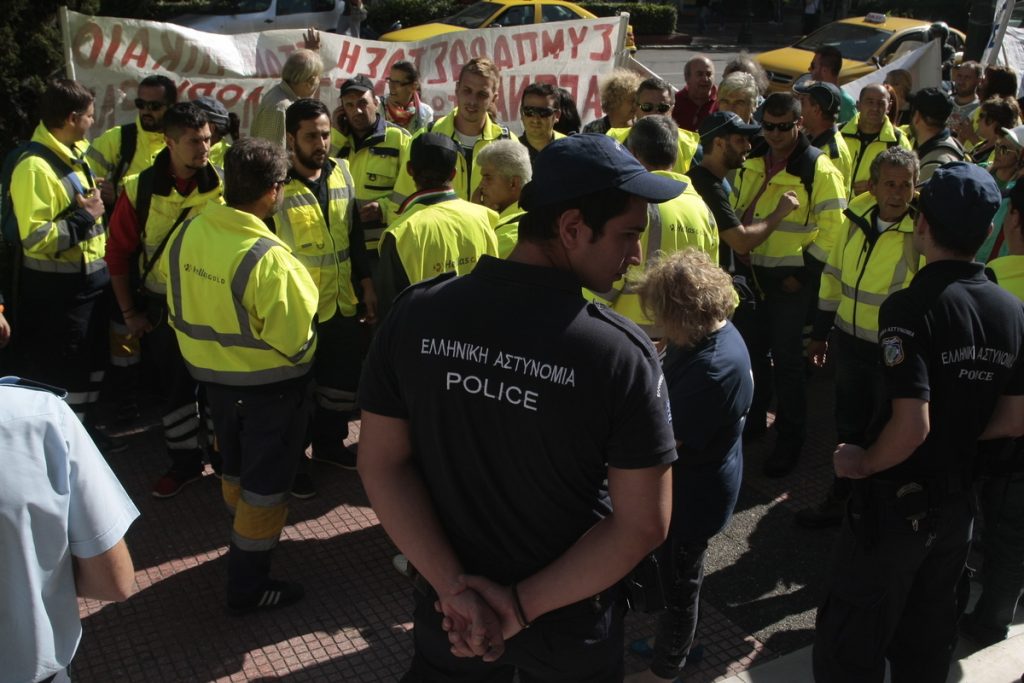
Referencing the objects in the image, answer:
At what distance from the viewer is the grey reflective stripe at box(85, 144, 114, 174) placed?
600 cm

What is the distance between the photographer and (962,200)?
3.14 meters

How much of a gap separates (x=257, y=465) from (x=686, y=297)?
1.89m

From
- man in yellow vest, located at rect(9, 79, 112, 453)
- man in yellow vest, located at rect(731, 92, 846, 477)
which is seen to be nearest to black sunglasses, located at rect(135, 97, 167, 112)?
man in yellow vest, located at rect(9, 79, 112, 453)

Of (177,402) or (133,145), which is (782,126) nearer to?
(177,402)

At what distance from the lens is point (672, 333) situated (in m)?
3.59

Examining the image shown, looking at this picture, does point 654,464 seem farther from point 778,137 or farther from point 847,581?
point 778,137

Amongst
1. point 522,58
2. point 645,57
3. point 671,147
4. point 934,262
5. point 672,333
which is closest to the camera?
point 934,262

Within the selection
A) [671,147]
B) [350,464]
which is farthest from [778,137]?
[350,464]

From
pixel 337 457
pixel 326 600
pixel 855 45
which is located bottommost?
pixel 855 45

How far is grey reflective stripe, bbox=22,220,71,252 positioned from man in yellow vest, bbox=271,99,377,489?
1055 millimetres

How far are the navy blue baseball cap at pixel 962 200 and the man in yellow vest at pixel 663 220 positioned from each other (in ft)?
4.74

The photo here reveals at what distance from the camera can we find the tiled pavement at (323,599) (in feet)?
13.1

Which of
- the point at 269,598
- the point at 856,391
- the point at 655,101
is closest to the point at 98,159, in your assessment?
the point at 269,598

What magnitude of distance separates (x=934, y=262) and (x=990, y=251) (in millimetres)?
2517
